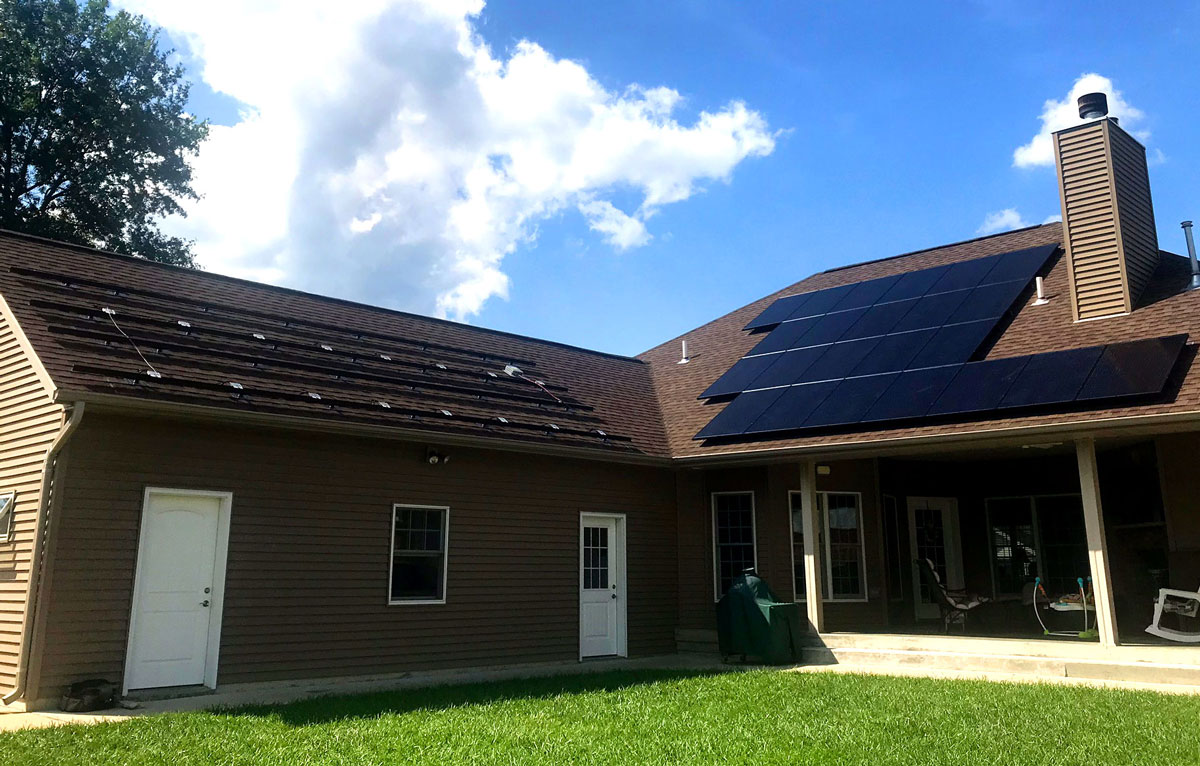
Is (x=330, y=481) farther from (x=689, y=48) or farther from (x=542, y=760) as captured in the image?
(x=689, y=48)

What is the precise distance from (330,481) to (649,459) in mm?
5021

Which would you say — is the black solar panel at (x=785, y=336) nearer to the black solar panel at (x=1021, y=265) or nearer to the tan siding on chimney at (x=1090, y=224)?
the black solar panel at (x=1021, y=265)

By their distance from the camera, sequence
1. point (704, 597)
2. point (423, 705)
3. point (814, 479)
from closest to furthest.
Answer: point (423, 705) → point (814, 479) → point (704, 597)

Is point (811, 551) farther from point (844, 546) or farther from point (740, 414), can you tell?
point (740, 414)

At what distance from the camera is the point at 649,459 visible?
44.3 ft

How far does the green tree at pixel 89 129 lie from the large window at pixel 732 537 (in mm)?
19582

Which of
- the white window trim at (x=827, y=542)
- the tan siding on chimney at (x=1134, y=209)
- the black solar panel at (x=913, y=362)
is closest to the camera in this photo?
the black solar panel at (x=913, y=362)

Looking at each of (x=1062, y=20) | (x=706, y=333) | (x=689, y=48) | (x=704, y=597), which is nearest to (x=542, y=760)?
(x=704, y=597)

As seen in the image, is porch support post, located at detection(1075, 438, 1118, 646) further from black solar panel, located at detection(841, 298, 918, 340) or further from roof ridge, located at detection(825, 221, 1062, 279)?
roof ridge, located at detection(825, 221, 1062, 279)

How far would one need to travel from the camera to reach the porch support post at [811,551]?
12164 mm

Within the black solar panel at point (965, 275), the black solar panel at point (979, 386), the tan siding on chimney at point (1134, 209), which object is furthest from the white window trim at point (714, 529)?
the tan siding on chimney at point (1134, 209)

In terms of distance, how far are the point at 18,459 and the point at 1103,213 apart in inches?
557

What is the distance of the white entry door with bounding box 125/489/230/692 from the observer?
8.86m

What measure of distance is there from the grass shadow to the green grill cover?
868 millimetres
